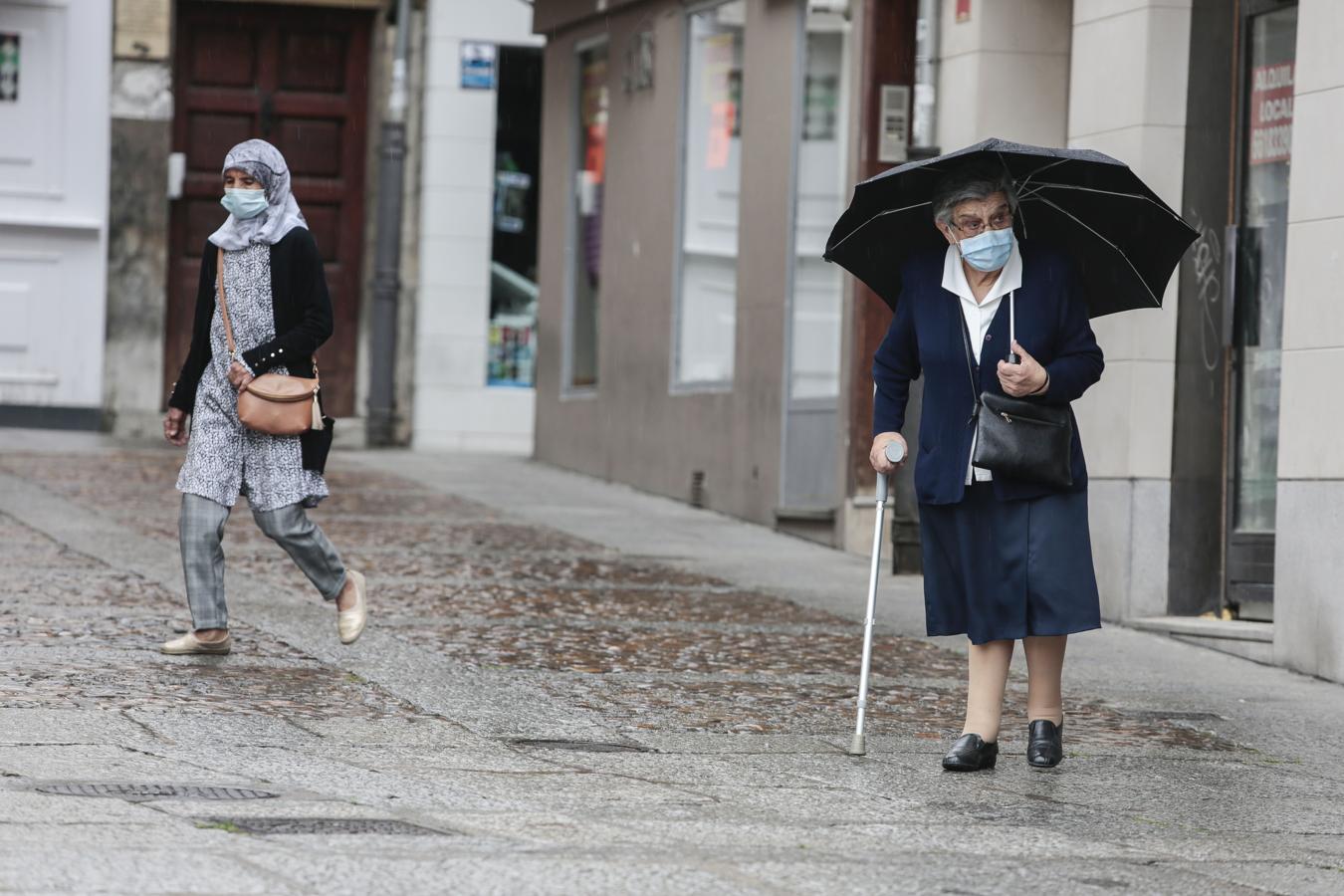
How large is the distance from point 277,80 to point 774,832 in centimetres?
1518

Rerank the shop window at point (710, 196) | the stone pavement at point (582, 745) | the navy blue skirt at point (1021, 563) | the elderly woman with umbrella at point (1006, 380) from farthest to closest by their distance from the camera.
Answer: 1. the shop window at point (710, 196)
2. the navy blue skirt at point (1021, 563)
3. the elderly woman with umbrella at point (1006, 380)
4. the stone pavement at point (582, 745)

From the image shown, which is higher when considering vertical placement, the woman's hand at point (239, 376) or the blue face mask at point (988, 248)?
the blue face mask at point (988, 248)

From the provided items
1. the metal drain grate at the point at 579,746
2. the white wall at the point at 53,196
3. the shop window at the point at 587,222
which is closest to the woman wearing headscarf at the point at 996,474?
the metal drain grate at the point at 579,746

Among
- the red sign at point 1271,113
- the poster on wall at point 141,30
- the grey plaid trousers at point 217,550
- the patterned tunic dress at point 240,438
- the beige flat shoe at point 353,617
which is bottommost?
the beige flat shoe at point 353,617

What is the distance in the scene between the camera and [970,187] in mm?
6969

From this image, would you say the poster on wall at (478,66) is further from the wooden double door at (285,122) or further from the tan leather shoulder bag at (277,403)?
the tan leather shoulder bag at (277,403)

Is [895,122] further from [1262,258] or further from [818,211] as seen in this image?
[1262,258]

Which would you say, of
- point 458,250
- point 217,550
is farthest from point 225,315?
point 458,250

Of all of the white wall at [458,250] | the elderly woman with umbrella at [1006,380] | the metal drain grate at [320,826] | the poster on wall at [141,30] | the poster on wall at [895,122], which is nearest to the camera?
the metal drain grate at [320,826]

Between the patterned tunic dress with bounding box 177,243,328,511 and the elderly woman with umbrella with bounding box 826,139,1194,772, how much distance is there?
7.79ft

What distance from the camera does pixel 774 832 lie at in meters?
5.75

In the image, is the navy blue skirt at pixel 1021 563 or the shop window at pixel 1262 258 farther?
the shop window at pixel 1262 258

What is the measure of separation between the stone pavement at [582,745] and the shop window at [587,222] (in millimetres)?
5516

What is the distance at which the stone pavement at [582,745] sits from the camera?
5.30m
